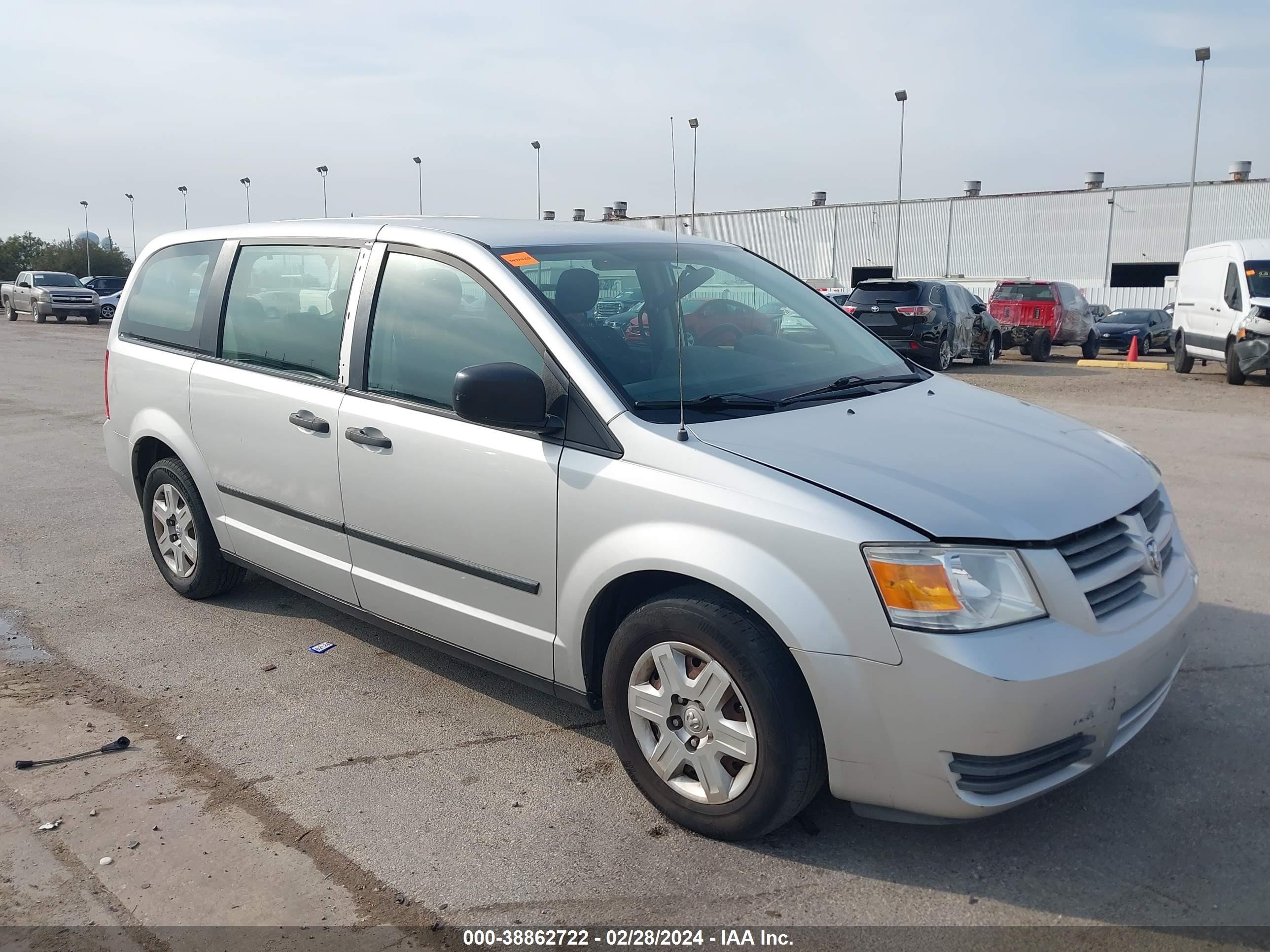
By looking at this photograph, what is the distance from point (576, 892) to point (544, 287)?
1.96 meters

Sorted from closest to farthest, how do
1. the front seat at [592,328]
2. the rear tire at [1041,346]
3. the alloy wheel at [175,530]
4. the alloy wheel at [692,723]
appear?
the alloy wheel at [692,723] → the front seat at [592,328] → the alloy wheel at [175,530] → the rear tire at [1041,346]

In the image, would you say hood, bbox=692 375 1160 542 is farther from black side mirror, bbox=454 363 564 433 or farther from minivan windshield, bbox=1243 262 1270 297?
minivan windshield, bbox=1243 262 1270 297

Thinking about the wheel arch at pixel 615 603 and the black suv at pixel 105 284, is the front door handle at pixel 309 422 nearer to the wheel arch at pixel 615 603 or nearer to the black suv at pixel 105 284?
the wheel arch at pixel 615 603

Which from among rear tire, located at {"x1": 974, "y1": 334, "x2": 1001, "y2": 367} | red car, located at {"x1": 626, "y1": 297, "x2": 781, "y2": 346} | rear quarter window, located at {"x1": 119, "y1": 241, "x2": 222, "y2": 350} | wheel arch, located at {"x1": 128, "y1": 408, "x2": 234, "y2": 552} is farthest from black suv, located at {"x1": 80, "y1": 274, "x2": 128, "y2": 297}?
red car, located at {"x1": 626, "y1": 297, "x2": 781, "y2": 346}

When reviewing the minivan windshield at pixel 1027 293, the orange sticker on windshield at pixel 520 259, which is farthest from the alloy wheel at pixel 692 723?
the minivan windshield at pixel 1027 293

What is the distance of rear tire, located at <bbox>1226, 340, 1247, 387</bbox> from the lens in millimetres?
15320

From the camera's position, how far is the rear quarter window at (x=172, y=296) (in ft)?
16.6

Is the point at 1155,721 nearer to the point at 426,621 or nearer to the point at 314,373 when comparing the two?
the point at 426,621

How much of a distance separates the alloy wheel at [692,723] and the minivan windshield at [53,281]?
38.3 m

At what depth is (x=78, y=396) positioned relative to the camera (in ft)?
45.5

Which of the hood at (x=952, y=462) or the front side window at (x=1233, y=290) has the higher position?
the front side window at (x=1233, y=290)

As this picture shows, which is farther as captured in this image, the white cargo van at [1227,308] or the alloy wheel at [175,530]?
the white cargo van at [1227,308]

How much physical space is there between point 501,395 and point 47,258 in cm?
8081

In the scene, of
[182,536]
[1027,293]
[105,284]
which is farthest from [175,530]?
[105,284]
